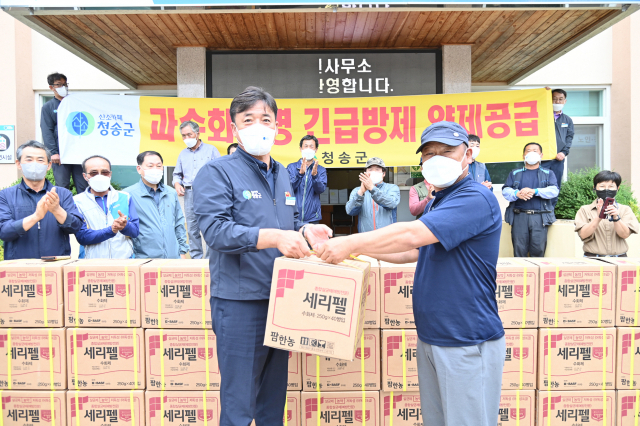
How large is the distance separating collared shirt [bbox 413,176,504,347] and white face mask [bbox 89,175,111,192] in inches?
114

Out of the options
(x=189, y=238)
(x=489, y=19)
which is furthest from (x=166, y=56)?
(x=489, y=19)

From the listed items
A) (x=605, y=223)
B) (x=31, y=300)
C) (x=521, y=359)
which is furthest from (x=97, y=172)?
(x=605, y=223)

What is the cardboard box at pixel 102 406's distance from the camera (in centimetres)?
247

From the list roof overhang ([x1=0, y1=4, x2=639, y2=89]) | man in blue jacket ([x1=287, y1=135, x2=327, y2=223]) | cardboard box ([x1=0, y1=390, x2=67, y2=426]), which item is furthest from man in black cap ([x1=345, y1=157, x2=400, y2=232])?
cardboard box ([x1=0, y1=390, x2=67, y2=426])

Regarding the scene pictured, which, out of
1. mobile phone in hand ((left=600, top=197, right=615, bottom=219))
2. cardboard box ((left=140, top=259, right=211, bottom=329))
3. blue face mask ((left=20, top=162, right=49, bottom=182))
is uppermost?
blue face mask ((left=20, top=162, right=49, bottom=182))

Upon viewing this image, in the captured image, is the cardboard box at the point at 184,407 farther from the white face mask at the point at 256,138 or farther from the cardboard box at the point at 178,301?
the white face mask at the point at 256,138

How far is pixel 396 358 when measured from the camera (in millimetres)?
2473

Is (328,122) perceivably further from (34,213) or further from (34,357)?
(34,357)

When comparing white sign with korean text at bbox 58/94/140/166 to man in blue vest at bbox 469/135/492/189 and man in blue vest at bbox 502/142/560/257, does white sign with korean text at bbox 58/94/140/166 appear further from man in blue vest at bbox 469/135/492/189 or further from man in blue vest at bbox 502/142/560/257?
man in blue vest at bbox 502/142/560/257

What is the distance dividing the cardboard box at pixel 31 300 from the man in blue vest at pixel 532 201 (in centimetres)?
505

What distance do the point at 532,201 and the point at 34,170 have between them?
17.8 feet

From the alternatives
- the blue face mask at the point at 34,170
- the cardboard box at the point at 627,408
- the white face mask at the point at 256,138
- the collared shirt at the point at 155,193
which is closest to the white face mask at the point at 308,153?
the collared shirt at the point at 155,193

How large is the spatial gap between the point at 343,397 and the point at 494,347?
1.03 meters

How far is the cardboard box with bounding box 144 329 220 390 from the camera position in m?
2.49
